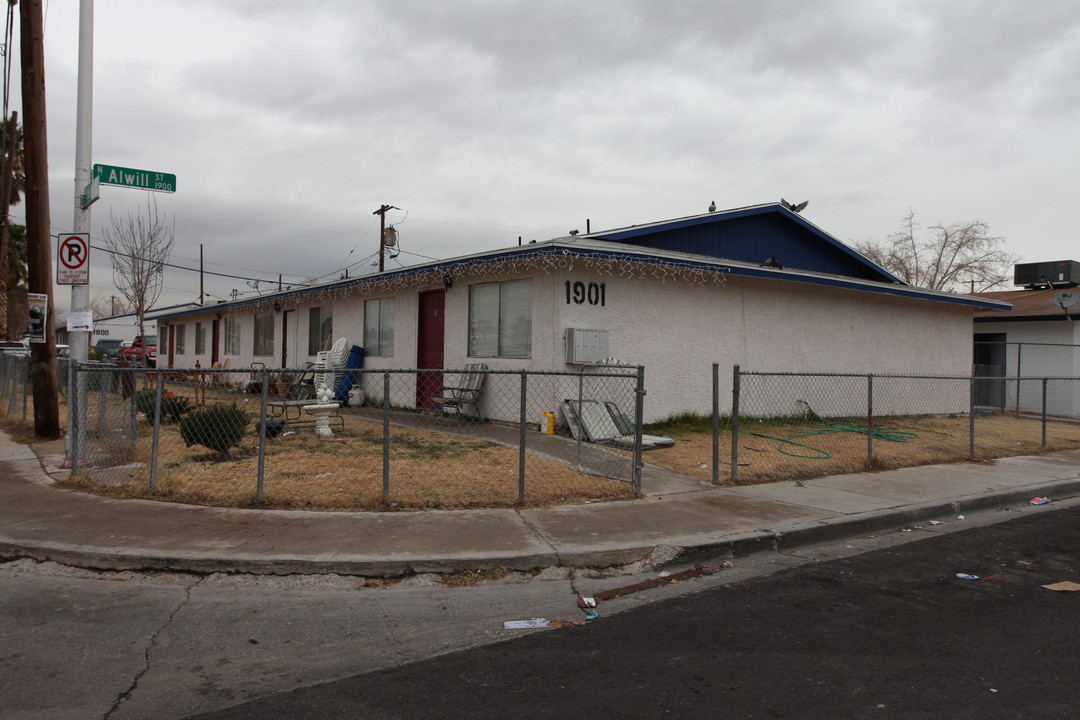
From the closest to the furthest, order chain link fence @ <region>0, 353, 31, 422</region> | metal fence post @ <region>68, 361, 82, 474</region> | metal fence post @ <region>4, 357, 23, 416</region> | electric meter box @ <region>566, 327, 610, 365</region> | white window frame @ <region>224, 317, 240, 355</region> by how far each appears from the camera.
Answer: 1. metal fence post @ <region>68, 361, 82, 474</region>
2. electric meter box @ <region>566, 327, 610, 365</region>
3. chain link fence @ <region>0, 353, 31, 422</region>
4. metal fence post @ <region>4, 357, 23, 416</region>
5. white window frame @ <region>224, 317, 240, 355</region>

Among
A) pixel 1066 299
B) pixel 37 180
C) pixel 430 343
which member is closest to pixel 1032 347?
pixel 1066 299

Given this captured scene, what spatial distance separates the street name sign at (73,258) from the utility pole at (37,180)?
2145 millimetres

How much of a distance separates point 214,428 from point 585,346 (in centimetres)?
548

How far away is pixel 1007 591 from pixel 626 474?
158 inches

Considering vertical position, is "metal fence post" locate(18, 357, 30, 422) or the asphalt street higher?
"metal fence post" locate(18, 357, 30, 422)

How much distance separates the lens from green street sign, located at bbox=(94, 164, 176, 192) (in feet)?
29.0

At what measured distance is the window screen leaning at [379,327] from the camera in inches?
628

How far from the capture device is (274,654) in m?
3.96

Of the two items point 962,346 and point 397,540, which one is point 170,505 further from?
point 962,346

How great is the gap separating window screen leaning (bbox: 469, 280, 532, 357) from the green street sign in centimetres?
537

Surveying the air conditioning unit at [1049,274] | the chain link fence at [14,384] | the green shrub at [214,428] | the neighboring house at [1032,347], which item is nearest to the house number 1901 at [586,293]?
the green shrub at [214,428]

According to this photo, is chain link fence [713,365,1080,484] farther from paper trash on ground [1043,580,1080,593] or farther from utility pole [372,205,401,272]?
utility pole [372,205,401,272]

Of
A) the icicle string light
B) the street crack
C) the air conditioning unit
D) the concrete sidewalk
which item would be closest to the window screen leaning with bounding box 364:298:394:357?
the icicle string light

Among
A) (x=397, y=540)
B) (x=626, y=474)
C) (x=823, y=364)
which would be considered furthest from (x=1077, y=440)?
(x=397, y=540)
